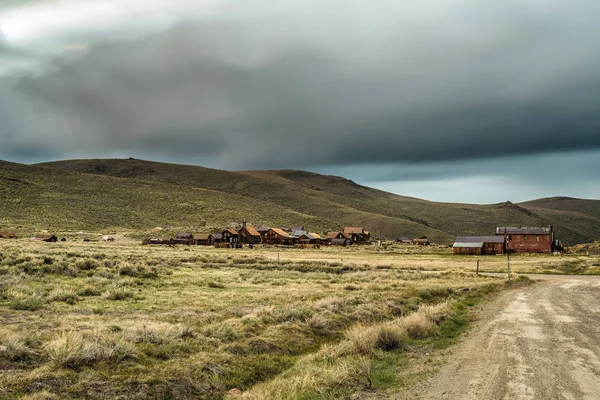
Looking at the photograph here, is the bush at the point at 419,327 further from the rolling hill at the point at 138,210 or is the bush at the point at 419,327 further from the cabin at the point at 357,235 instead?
the cabin at the point at 357,235

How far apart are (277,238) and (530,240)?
168 feet

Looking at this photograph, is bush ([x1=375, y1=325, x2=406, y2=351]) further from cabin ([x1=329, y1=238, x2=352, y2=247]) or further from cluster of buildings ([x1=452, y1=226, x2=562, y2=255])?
cabin ([x1=329, y1=238, x2=352, y2=247])

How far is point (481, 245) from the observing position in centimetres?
8475

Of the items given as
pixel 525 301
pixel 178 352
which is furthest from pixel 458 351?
pixel 525 301

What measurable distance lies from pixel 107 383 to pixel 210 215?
126 metres

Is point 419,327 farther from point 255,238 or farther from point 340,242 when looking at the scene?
point 340,242

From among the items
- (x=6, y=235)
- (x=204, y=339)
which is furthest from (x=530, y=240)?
(x=6, y=235)

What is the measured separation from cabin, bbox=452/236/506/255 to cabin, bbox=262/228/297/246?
35.1 metres

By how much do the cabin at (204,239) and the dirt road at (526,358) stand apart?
258 ft

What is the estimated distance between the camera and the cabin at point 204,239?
93688 millimetres

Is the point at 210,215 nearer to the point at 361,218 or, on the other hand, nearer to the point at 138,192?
the point at 138,192

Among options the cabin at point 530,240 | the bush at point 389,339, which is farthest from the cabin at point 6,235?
the cabin at point 530,240

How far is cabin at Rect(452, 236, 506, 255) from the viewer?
274 feet

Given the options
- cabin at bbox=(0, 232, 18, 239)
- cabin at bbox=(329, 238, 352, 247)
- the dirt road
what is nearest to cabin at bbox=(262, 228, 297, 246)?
cabin at bbox=(329, 238, 352, 247)
